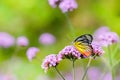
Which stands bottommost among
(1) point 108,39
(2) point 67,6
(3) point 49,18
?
(1) point 108,39

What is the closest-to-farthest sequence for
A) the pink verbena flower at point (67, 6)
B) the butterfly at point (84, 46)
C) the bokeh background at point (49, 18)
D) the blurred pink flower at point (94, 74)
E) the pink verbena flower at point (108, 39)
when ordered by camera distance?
the butterfly at point (84, 46) → the pink verbena flower at point (108, 39) → the pink verbena flower at point (67, 6) → the blurred pink flower at point (94, 74) → the bokeh background at point (49, 18)

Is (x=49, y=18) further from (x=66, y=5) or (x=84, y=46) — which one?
(x=84, y=46)

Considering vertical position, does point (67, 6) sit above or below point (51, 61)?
above

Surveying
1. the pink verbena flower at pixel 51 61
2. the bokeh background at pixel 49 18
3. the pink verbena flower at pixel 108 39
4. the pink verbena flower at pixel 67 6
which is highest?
the bokeh background at pixel 49 18

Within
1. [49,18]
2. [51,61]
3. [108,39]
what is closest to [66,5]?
[108,39]

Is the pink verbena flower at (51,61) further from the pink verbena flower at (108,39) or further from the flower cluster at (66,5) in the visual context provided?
the flower cluster at (66,5)

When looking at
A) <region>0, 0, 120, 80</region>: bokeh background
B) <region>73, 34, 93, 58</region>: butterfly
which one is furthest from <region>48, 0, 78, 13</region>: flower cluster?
<region>0, 0, 120, 80</region>: bokeh background

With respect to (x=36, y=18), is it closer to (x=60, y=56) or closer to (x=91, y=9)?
(x=91, y=9)

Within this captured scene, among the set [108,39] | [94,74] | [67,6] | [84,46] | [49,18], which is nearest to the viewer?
[84,46]

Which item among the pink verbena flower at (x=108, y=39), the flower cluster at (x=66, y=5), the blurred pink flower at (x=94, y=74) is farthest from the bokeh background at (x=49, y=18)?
the pink verbena flower at (x=108, y=39)

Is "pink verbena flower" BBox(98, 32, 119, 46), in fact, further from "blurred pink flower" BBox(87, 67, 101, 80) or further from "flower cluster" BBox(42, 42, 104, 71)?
"blurred pink flower" BBox(87, 67, 101, 80)

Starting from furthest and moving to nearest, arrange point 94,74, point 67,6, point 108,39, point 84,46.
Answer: point 94,74 < point 67,6 < point 108,39 < point 84,46

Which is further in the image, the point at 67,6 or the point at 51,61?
the point at 67,6
